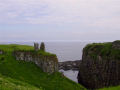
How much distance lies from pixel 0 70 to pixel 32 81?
35.4 feet

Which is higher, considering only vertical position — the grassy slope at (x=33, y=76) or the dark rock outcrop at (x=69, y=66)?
the grassy slope at (x=33, y=76)

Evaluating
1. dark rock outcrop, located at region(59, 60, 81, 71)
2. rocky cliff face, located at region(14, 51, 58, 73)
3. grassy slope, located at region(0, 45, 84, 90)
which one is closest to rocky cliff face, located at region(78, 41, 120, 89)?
rocky cliff face, located at region(14, 51, 58, 73)

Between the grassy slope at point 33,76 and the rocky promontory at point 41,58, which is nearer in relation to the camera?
the grassy slope at point 33,76

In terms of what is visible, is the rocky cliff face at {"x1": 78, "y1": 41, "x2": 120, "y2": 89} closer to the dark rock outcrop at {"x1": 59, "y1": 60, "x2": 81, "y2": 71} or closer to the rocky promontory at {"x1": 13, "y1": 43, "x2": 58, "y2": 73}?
the rocky promontory at {"x1": 13, "y1": 43, "x2": 58, "y2": 73}

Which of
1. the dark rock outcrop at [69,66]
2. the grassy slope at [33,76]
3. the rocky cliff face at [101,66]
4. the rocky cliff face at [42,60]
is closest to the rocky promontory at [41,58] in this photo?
the rocky cliff face at [42,60]

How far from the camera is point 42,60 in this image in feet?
217

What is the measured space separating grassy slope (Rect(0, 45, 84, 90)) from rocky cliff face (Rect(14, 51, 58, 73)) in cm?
147

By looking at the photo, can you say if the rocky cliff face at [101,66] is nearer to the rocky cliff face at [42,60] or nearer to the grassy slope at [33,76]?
the rocky cliff face at [42,60]

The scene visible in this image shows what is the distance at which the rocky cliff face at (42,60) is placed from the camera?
215ft

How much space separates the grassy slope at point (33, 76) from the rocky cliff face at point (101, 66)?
27343 millimetres

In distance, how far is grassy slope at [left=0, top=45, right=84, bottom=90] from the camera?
5648cm

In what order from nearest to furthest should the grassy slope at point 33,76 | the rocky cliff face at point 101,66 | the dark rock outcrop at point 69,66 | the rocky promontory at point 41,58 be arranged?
the grassy slope at point 33,76 < the rocky promontory at point 41,58 < the rocky cliff face at point 101,66 < the dark rock outcrop at point 69,66

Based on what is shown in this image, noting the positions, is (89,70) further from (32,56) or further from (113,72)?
(32,56)

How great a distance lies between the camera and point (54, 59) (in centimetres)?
6706
